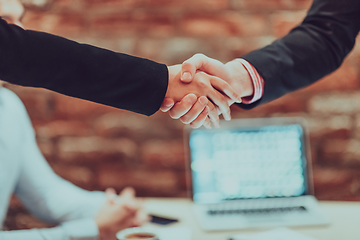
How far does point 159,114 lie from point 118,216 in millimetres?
515

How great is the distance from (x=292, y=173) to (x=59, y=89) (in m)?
0.86

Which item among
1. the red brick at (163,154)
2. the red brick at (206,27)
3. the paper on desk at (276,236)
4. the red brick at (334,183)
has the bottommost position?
the paper on desk at (276,236)

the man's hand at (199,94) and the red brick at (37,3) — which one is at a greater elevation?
the red brick at (37,3)

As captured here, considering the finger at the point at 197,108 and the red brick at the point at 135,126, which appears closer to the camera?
the finger at the point at 197,108

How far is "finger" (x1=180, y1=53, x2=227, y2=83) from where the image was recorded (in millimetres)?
895

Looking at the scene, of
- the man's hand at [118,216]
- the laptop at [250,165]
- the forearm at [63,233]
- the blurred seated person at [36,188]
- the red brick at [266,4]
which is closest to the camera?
the forearm at [63,233]

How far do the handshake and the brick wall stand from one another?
0.38m

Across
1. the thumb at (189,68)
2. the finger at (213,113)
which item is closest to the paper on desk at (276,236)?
the finger at (213,113)

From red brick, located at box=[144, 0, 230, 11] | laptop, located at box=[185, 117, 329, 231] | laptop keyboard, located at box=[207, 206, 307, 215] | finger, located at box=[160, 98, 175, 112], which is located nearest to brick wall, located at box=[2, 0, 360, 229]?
red brick, located at box=[144, 0, 230, 11]

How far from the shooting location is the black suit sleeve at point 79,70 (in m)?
0.72

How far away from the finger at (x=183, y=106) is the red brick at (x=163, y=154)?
1.64ft

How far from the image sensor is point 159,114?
54.4 inches

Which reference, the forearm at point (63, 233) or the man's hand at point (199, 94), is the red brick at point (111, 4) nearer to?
the man's hand at point (199, 94)

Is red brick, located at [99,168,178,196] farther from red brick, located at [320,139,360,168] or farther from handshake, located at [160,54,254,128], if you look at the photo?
red brick, located at [320,139,360,168]
